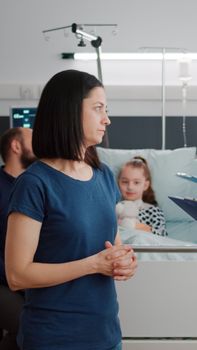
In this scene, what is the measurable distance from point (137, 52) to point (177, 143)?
0.72 meters

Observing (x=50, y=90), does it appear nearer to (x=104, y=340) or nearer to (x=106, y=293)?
(x=106, y=293)

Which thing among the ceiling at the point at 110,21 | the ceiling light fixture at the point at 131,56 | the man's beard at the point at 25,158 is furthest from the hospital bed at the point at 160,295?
the ceiling at the point at 110,21

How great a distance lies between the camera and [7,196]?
9.02 ft

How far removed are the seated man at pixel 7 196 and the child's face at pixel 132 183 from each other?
0.70 m

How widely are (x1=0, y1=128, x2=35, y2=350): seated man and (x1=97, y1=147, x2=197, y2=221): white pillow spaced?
82 cm

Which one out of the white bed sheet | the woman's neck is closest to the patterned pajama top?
the white bed sheet

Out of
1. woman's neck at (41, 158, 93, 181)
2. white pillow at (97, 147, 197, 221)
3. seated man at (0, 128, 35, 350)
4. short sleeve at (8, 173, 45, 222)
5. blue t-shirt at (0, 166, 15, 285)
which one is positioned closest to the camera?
short sleeve at (8, 173, 45, 222)

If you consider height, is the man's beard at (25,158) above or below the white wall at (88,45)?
below

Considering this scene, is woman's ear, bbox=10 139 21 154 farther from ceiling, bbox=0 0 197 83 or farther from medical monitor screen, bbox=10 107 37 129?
ceiling, bbox=0 0 197 83

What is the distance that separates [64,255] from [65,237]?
0.05 m

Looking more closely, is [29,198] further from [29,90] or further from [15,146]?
[29,90]

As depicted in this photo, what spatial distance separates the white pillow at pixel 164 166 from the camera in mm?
3424

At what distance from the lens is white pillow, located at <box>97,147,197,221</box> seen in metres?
3.42

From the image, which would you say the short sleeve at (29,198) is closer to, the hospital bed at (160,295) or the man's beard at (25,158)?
the hospital bed at (160,295)
